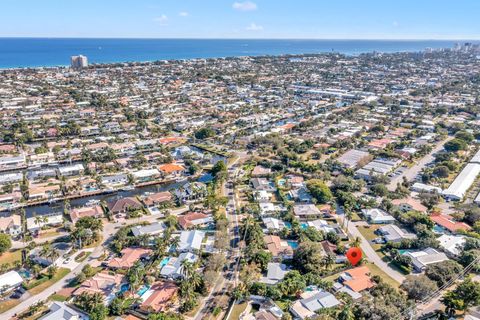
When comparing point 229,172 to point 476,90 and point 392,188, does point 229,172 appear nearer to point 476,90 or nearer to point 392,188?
point 392,188

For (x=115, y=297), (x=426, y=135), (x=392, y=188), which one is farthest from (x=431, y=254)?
(x=426, y=135)

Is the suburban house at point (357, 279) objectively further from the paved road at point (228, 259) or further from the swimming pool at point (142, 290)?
the swimming pool at point (142, 290)

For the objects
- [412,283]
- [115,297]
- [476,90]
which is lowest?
[115,297]

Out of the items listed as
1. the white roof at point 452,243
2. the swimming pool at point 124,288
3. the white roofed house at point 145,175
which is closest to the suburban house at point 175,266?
the swimming pool at point 124,288

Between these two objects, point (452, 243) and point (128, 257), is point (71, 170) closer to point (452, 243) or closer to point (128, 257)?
point (128, 257)

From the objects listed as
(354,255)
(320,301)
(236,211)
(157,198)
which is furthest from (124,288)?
(354,255)

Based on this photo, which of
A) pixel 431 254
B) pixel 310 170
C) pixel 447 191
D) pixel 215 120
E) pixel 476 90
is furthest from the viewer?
pixel 476 90

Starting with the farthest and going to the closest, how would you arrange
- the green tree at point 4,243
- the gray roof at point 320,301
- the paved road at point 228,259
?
the green tree at point 4,243 → the paved road at point 228,259 → the gray roof at point 320,301
